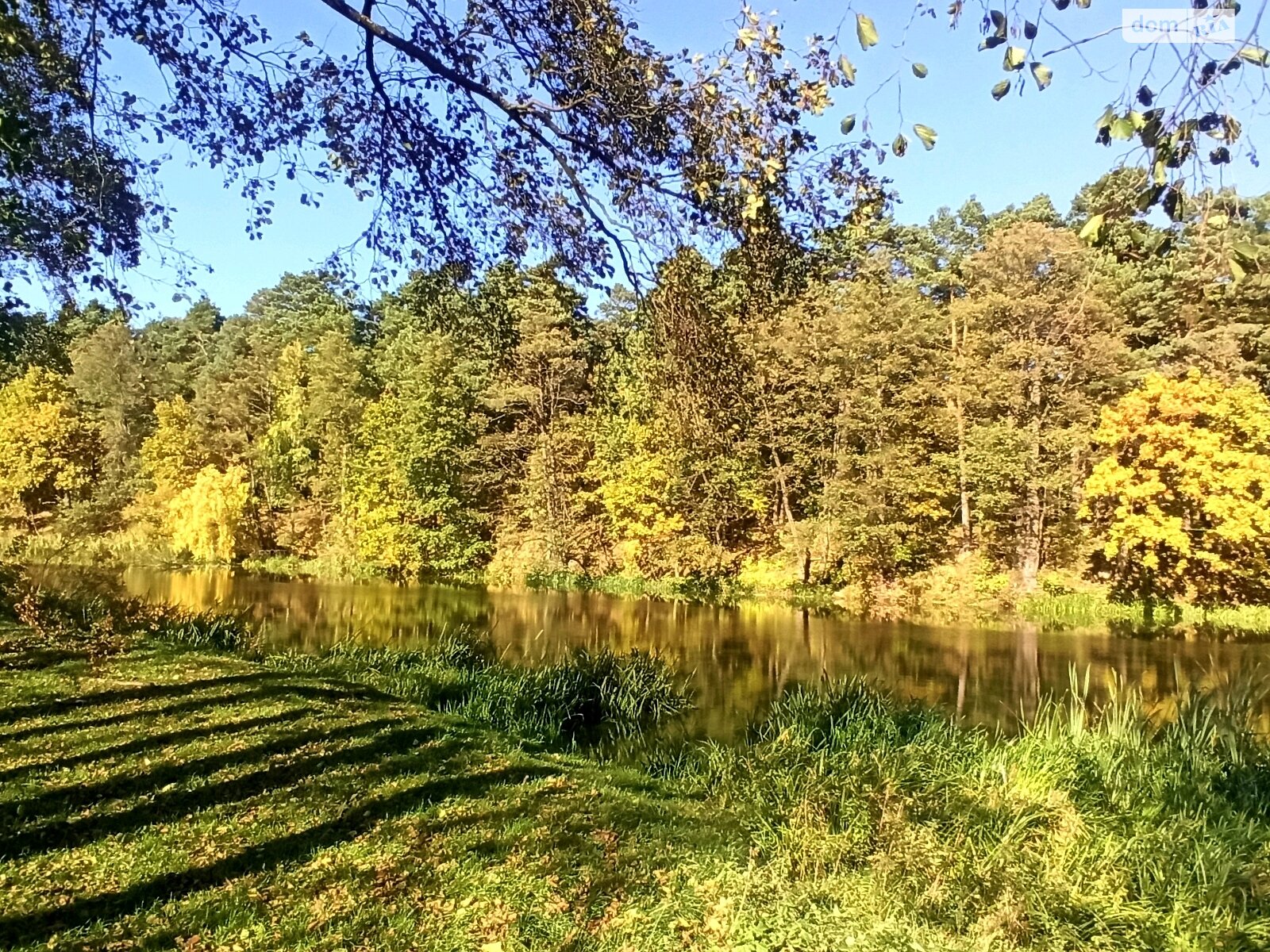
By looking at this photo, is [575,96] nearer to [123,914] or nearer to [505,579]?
[123,914]

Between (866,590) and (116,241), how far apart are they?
2120 centimetres

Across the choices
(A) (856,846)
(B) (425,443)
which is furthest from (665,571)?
(A) (856,846)

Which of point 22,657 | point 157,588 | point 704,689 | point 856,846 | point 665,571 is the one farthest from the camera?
point 665,571

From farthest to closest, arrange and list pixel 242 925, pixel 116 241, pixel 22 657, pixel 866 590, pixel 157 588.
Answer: pixel 866 590 < pixel 157 588 < pixel 22 657 < pixel 116 241 < pixel 242 925

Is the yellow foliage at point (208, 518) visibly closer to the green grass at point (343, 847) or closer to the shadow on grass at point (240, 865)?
the green grass at point (343, 847)

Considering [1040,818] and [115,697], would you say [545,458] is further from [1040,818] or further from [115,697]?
[1040,818]

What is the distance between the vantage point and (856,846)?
4.59 metres

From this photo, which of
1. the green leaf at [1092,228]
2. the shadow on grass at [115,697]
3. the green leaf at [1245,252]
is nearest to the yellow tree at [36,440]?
the shadow on grass at [115,697]

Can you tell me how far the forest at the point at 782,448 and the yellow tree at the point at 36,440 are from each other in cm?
11

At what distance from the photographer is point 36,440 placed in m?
30.8

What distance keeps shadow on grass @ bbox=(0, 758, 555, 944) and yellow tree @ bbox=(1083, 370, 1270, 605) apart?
63.1 feet

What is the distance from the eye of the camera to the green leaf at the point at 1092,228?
180cm

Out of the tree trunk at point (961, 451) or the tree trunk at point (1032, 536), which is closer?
the tree trunk at point (1032, 536)

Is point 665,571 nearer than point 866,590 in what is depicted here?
No
